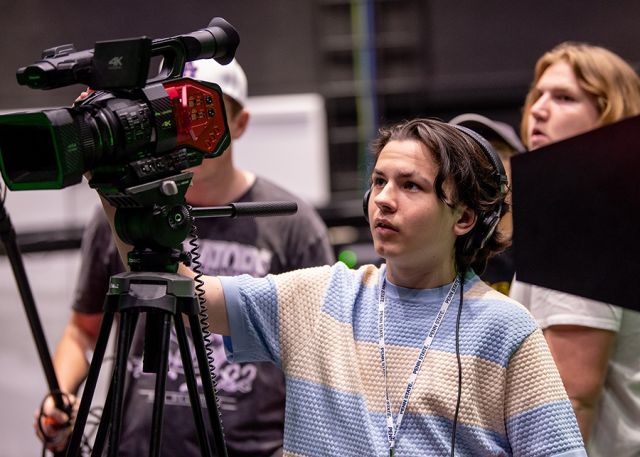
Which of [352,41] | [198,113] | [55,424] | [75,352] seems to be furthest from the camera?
[352,41]

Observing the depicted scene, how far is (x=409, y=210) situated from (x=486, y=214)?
15 centimetres

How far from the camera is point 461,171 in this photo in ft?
5.23

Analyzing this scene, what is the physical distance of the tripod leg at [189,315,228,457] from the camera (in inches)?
55.5

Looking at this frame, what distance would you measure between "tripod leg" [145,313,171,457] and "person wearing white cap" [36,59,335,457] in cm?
74

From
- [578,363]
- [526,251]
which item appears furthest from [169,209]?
[578,363]

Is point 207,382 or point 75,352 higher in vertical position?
point 207,382

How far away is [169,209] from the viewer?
4.64 ft

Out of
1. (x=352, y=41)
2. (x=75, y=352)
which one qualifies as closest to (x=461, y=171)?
(x=75, y=352)

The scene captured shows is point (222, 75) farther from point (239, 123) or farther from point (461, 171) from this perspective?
point (461, 171)

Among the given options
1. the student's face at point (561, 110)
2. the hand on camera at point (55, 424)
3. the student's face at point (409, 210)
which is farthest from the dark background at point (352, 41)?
the student's face at point (409, 210)

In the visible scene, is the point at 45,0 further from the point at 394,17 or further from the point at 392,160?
the point at 392,160

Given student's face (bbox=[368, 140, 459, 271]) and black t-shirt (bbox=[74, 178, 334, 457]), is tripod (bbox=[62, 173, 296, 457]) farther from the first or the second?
black t-shirt (bbox=[74, 178, 334, 457])

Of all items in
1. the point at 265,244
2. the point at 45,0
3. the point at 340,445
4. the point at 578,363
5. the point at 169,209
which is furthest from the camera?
the point at 45,0

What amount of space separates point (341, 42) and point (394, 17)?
255mm
